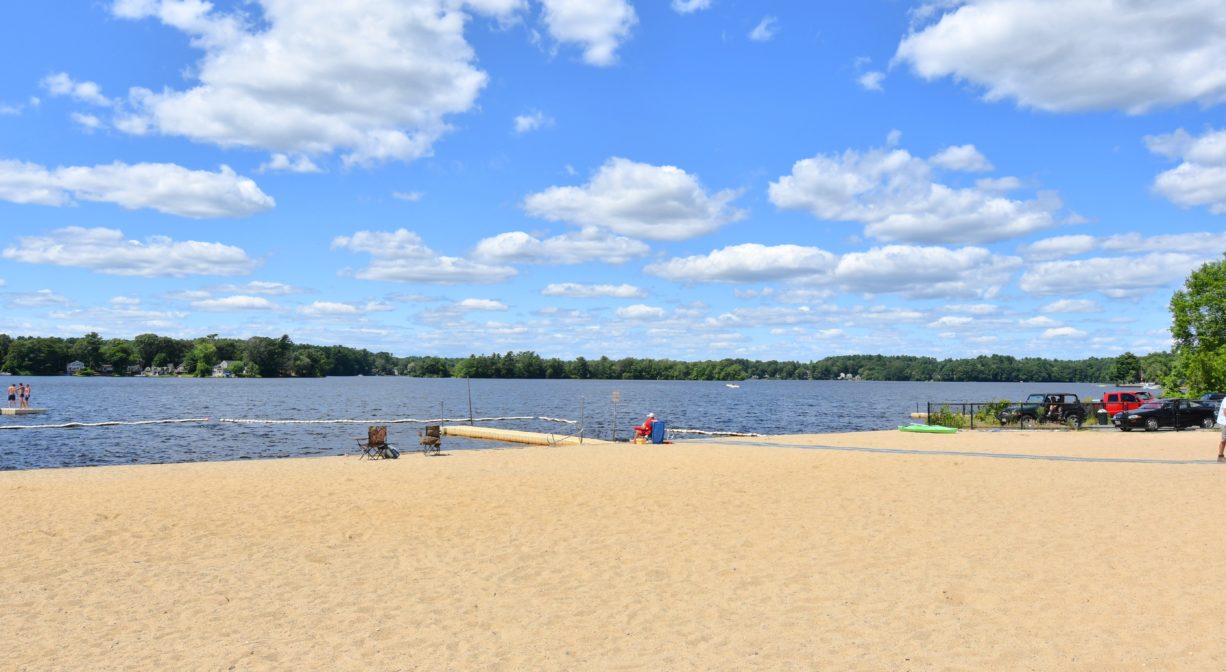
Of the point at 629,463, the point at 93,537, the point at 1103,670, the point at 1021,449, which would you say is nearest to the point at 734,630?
the point at 1103,670

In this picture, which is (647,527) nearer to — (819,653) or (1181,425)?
(819,653)

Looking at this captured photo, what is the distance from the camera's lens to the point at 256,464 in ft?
77.0

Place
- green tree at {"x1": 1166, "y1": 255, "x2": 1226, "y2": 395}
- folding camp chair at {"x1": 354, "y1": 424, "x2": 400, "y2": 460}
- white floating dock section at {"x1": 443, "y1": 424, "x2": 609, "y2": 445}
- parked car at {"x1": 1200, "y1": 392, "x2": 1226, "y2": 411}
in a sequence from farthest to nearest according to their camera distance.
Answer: green tree at {"x1": 1166, "y1": 255, "x2": 1226, "y2": 395} → parked car at {"x1": 1200, "y1": 392, "x2": 1226, "y2": 411} → white floating dock section at {"x1": 443, "y1": 424, "x2": 609, "y2": 445} → folding camp chair at {"x1": 354, "y1": 424, "x2": 400, "y2": 460}

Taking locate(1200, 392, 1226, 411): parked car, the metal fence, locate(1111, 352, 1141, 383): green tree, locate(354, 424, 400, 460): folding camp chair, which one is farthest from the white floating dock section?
locate(1111, 352, 1141, 383): green tree

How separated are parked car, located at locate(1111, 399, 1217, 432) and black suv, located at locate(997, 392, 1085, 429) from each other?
164cm

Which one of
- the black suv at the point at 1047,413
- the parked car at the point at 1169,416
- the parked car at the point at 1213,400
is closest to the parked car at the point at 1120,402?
the parked car at the point at 1213,400

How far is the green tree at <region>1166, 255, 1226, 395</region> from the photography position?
2287 inches

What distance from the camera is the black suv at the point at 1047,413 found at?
121 ft

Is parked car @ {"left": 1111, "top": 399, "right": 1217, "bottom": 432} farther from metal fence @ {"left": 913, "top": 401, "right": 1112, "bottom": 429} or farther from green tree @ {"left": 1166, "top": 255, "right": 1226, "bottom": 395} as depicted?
green tree @ {"left": 1166, "top": 255, "right": 1226, "bottom": 395}

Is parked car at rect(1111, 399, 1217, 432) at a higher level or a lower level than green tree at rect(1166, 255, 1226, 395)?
lower

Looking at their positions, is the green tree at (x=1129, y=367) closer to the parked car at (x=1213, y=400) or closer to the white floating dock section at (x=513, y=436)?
the parked car at (x=1213, y=400)

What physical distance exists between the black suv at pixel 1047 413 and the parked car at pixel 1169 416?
1638 mm

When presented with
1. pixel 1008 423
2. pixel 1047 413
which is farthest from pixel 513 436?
pixel 1047 413

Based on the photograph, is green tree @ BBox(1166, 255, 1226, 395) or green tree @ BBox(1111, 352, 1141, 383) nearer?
green tree @ BBox(1166, 255, 1226, 395)
